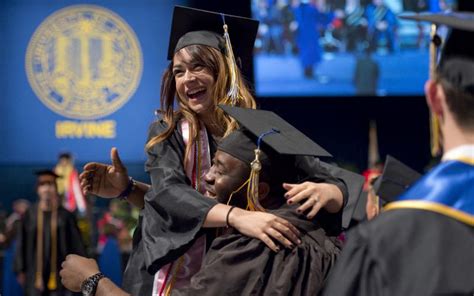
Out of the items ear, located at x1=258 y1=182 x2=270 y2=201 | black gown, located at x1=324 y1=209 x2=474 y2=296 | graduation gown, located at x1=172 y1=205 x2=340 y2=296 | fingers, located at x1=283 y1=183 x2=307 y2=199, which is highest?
black gown, located at x1=324 y1=209 x2=474 y2=296

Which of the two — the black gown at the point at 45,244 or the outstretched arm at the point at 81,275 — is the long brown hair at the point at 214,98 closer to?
the outstretched arm at the point at 81,275

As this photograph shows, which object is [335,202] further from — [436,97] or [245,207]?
[436,97]

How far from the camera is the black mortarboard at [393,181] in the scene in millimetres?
4906

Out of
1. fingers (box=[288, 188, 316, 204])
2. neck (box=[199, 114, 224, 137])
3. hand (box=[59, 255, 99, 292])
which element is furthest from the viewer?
neck (box=[199, 114, 224, 137])

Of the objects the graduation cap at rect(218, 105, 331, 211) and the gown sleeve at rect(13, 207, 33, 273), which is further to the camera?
the gown sleeve at rect(13, 207, 33, 273)

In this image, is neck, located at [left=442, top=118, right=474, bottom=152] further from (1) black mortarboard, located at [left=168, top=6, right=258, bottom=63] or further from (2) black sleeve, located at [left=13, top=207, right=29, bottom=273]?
(2) black sleeve, located at [left=13, top=207, right=29, bottom=273]

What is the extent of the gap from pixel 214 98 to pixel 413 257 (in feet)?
5.46

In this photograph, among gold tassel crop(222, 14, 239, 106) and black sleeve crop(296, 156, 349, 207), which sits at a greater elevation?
gold tassel crop(222, 14, 239, 106)

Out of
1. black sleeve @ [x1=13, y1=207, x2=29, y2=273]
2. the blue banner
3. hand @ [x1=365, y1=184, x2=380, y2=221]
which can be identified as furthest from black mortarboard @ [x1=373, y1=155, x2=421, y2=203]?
the blue banner

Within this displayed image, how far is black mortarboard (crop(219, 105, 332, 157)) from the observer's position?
2857 mm

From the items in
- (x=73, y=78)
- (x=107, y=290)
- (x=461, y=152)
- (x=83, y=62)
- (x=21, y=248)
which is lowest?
(x=21, y=248)

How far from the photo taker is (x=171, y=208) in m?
3.08

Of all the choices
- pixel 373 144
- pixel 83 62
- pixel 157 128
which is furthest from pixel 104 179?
pixel 373 144

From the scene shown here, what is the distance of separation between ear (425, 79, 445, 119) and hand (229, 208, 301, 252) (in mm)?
844
